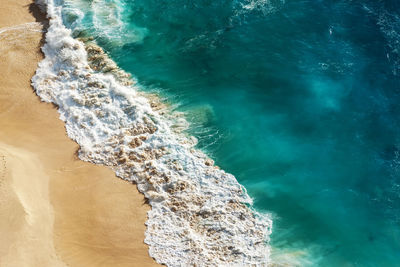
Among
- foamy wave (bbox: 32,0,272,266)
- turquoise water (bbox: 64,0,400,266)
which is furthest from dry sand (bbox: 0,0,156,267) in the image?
turquoise water (bbox: 64,0,400,266)

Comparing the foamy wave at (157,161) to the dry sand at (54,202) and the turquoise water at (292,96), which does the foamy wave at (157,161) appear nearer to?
the dry sand at (54,202)

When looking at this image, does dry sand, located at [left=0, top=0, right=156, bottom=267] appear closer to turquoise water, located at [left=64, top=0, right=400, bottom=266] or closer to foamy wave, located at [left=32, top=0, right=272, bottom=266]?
foamy wave, located at [left=32, top=0, right=272, bottom=266]

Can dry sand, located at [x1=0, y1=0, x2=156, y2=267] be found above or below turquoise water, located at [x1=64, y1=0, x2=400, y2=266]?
below

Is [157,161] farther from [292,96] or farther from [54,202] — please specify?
[292,96]

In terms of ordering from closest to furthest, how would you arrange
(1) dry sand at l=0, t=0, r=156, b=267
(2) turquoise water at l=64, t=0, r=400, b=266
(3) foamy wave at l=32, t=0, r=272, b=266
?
(1) dry sand at l=0, t=0, r=156, b=267
(3) foamy wave at l=32, t=0, r=272, b=266
(2) turquoise water at l=64, t=0, r=400, b=266

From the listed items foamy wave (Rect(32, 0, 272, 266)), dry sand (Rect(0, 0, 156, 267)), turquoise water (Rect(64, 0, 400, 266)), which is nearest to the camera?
dry sand (Rect(0, 0, 156, 267))

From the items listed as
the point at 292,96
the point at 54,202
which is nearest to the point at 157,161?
the point at 54,202

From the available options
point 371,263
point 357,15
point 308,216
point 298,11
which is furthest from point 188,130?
point 357,15

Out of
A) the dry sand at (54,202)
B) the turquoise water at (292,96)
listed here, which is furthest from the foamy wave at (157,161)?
the turquoise water at (292,96)
